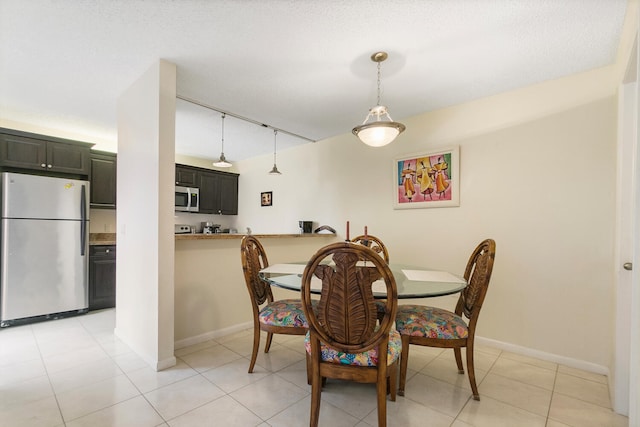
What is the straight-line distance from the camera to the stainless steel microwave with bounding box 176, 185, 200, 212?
475 centimetres

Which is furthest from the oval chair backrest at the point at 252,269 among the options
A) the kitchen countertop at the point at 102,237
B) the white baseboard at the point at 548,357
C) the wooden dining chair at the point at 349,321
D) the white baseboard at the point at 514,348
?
the kitchen countertop at the point at 102,237

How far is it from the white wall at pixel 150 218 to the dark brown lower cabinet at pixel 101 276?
143cm

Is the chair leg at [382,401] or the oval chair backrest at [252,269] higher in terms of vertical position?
the oval chair backrest at [252,269]

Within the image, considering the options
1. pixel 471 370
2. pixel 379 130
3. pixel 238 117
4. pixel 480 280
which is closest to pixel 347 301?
pixel 480 280

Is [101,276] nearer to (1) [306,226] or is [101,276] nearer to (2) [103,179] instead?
(2) [103,179]


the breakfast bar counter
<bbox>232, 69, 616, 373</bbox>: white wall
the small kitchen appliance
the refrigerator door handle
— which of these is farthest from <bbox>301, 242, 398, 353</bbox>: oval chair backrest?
the small kitchen appliance

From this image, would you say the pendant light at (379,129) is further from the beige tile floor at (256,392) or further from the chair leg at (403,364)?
the beige tile floor at (256,392)

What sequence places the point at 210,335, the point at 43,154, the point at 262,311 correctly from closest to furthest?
the point at 262,311, the point at 210,335, the point at 43,154

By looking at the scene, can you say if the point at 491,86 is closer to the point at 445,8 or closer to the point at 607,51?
the point at 607,51

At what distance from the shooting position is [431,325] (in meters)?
1.81

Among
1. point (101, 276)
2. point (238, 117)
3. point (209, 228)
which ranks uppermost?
point (238, 117)

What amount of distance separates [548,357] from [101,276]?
4914 millimetres

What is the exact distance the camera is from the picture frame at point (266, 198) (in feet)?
16.1

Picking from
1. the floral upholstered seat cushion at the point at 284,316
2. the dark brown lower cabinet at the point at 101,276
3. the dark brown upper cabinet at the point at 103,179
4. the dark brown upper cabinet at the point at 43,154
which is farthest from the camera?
the dark brown upper cabinet at the point at 103,179
